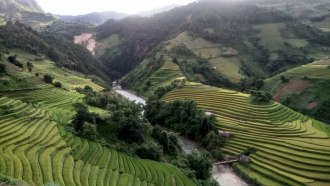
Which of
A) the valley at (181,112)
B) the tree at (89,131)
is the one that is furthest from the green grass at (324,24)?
the tree at (89,131)

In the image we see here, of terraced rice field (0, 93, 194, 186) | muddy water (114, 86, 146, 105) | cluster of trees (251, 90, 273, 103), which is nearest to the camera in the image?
terraced rice field (0, 93, 194, 186)

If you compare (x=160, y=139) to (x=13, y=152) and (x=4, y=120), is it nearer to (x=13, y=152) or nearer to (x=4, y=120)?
(x=4, y=120)

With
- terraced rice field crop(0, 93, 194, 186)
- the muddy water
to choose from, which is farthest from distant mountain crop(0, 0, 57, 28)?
terraced rice field crop(0, 93, 194, 186)

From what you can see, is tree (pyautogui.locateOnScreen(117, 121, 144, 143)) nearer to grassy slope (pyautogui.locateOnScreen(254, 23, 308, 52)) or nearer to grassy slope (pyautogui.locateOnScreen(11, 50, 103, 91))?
grassy slope (pyautogui.locateOnScreen(11, 50, 103, 91))

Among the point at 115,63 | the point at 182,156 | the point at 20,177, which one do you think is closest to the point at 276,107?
the point at 182,156

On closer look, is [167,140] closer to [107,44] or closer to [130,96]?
[130,96]
